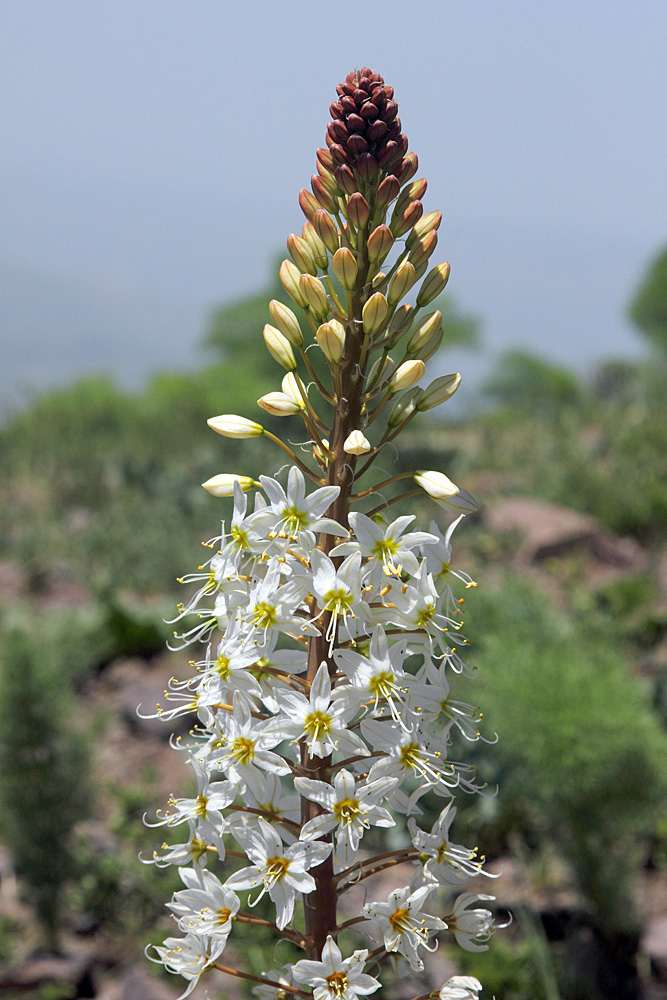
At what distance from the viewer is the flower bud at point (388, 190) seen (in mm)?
1995

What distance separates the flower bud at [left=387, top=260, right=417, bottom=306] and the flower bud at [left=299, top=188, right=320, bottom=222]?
0.92 ft

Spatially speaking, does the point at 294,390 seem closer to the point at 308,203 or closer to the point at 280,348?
the point at 280,348

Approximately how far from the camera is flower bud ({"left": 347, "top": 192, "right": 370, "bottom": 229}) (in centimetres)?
197

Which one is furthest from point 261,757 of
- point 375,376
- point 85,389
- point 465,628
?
point 85,389

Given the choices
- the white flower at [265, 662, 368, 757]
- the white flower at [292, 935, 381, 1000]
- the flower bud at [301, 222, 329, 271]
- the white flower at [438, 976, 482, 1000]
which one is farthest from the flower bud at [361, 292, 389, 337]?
the white flower at [438, 976, 482, 1000]

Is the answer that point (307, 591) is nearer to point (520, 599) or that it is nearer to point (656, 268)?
point (520, 599)

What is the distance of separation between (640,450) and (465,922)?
10.4 meters

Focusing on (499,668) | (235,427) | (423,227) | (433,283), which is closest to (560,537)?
(499,668)

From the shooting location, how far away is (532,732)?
3.82m

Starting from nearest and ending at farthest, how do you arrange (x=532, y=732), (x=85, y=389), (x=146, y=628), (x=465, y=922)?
1. (x=465, y=922)
2. (x=532, y=732)
3. (x=146, y=628)
4. (x=85, y=389)

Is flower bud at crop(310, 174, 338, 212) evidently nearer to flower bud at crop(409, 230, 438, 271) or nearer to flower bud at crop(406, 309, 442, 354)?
flower bud at crop(409, 230, 438, 271)

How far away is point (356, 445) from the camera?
74.5 inches

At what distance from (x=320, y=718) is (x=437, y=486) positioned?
1.88ft

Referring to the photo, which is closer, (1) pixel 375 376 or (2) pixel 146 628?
(1) pixel 375 376
